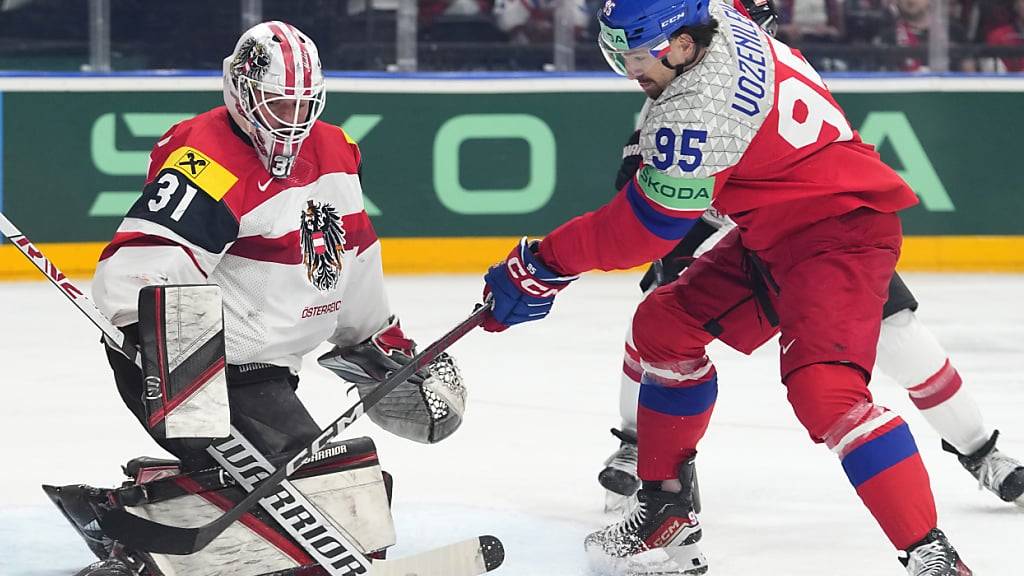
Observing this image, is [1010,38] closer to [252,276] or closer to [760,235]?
[760,235]

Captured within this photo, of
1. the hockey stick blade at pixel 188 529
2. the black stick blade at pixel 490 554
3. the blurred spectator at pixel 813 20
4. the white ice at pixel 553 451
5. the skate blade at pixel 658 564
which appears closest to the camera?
the hockey stick blade at pixel 188 529

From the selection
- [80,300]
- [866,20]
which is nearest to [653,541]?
[80,300]

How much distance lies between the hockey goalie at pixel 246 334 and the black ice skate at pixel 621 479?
0.60m

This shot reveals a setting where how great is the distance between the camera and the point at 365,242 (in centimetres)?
284

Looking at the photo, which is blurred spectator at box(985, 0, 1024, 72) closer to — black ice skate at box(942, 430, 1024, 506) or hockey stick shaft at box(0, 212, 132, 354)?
black ice skate at box(942, 430, 1024, 506)

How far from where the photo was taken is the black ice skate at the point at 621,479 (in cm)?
327

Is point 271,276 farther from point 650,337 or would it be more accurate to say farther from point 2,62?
point 2,62

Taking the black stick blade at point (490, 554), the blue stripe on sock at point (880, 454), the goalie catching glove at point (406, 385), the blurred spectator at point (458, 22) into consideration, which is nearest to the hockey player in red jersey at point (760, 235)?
the blue stripe on sock at point (880, 454)

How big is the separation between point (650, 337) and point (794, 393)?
0.41m

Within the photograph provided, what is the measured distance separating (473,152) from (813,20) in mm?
1560

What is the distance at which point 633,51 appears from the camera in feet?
8.54

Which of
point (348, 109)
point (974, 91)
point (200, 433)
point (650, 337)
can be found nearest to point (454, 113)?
point (348, 109)

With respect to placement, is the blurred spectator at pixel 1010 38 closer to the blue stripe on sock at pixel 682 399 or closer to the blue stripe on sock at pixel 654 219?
the blue stripe on sock at pixel 682 399

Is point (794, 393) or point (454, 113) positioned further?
point (454, 113)
